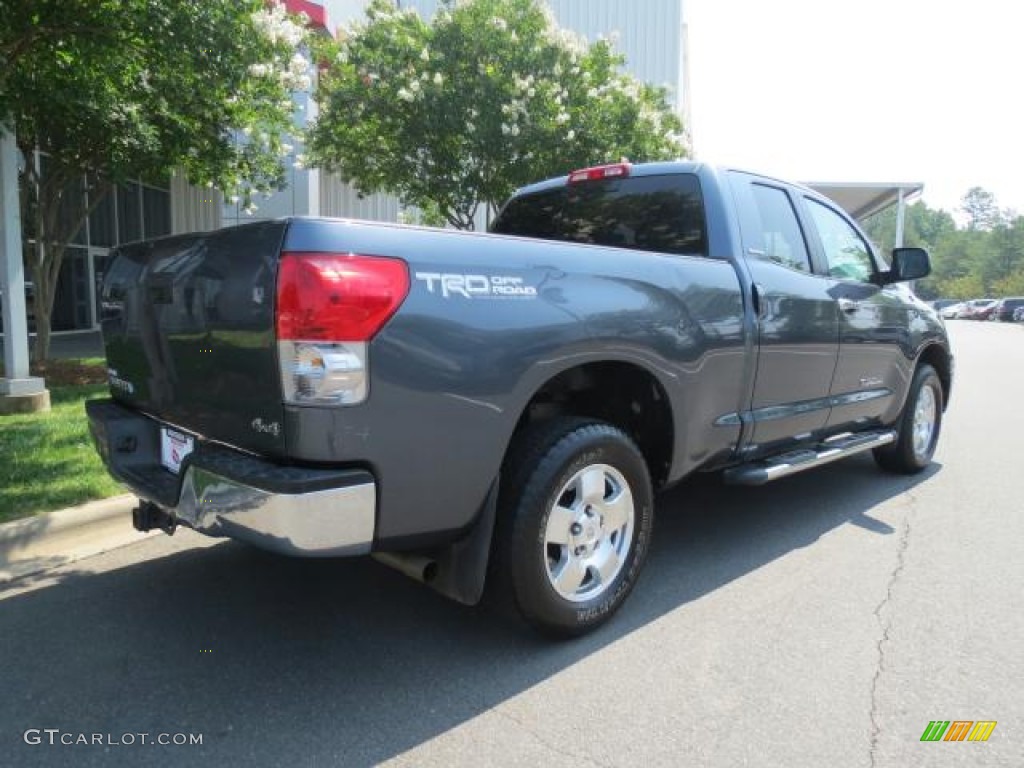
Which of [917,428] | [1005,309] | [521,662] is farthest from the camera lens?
[1005,309]

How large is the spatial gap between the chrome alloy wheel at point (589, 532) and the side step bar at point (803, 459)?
90cm

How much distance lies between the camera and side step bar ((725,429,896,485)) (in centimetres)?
384

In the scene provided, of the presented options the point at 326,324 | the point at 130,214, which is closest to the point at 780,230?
the point at 326,324

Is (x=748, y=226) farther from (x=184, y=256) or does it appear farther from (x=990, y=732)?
(x=184, y=256)

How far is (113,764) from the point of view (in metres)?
2.28

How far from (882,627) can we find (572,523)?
143 centimetres

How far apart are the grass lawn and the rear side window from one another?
9.70 ft

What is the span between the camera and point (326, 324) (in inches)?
88.5

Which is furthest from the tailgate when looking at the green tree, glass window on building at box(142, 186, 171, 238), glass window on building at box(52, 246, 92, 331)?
the green tree

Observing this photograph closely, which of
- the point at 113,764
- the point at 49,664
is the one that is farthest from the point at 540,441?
the point at 49,664

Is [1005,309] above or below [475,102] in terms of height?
below

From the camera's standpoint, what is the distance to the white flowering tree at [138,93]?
5.20 metres

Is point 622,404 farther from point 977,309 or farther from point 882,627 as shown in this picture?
point 977,309

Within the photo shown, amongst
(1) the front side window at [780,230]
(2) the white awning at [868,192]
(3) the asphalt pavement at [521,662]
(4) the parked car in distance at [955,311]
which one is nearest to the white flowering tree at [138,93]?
(3) the asphalt pavement at [521,662]
